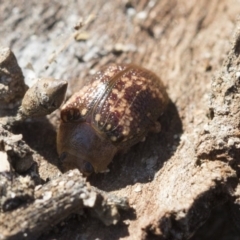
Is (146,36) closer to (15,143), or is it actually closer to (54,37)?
(54,37)

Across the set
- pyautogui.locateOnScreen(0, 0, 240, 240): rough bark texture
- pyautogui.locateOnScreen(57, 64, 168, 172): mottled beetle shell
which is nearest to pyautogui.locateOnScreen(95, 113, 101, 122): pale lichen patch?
pyautogui.locateOnScreen(57, 64, 168, 172): mottled beetle shell

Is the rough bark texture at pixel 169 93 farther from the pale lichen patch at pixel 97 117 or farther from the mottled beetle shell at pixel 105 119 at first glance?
the pale lichen patch at pixel 97 117

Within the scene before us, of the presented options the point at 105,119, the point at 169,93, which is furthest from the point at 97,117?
the point at 169,93

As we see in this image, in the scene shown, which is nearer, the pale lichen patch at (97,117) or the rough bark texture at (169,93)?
the rough bark texture at (169,93)

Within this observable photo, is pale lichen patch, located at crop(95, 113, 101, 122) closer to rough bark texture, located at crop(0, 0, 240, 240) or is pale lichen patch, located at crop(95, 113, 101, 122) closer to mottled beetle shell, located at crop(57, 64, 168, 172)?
mottled beetle shell, located at crop(57, 64, 168, 172)

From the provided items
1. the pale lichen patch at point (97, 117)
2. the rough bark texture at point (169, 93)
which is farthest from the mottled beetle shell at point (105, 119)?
the rough bark texture at point (169, 93)
